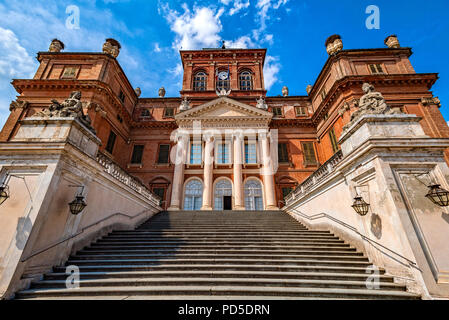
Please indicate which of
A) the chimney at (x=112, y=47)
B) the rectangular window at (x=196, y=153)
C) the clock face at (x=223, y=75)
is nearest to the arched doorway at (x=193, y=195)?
the rectangular window at (x=196, y=153)

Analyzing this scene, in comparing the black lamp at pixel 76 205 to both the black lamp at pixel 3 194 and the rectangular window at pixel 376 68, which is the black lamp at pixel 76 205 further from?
the rectangular window at pixel 376 68

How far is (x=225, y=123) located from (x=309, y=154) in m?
9.15

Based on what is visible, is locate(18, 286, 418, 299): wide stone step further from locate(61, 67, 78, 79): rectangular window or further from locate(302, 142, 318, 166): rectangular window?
locate(61, 67, 78, 79): rectangular window

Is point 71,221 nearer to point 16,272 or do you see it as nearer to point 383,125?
point 16,272

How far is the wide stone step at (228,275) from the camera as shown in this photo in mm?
4832

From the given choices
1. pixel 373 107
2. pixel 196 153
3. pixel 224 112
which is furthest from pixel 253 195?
pixel 373 107

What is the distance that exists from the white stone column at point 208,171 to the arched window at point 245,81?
10.4 m

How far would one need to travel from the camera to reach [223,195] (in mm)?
17828

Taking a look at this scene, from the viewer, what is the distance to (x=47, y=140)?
549 cm

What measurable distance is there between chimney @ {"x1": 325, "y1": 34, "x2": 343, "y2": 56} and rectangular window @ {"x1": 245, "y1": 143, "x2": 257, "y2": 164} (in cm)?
1207

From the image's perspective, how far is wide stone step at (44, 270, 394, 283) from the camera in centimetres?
483

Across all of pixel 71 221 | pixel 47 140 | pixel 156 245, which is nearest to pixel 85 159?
pixel 47 140

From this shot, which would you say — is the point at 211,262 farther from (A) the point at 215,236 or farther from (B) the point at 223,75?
(B) the point at 223,75

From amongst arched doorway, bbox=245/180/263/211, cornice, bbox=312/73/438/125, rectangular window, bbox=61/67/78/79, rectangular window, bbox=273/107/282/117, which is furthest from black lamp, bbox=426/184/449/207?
rectangular window, bbox=61/67/78/79
